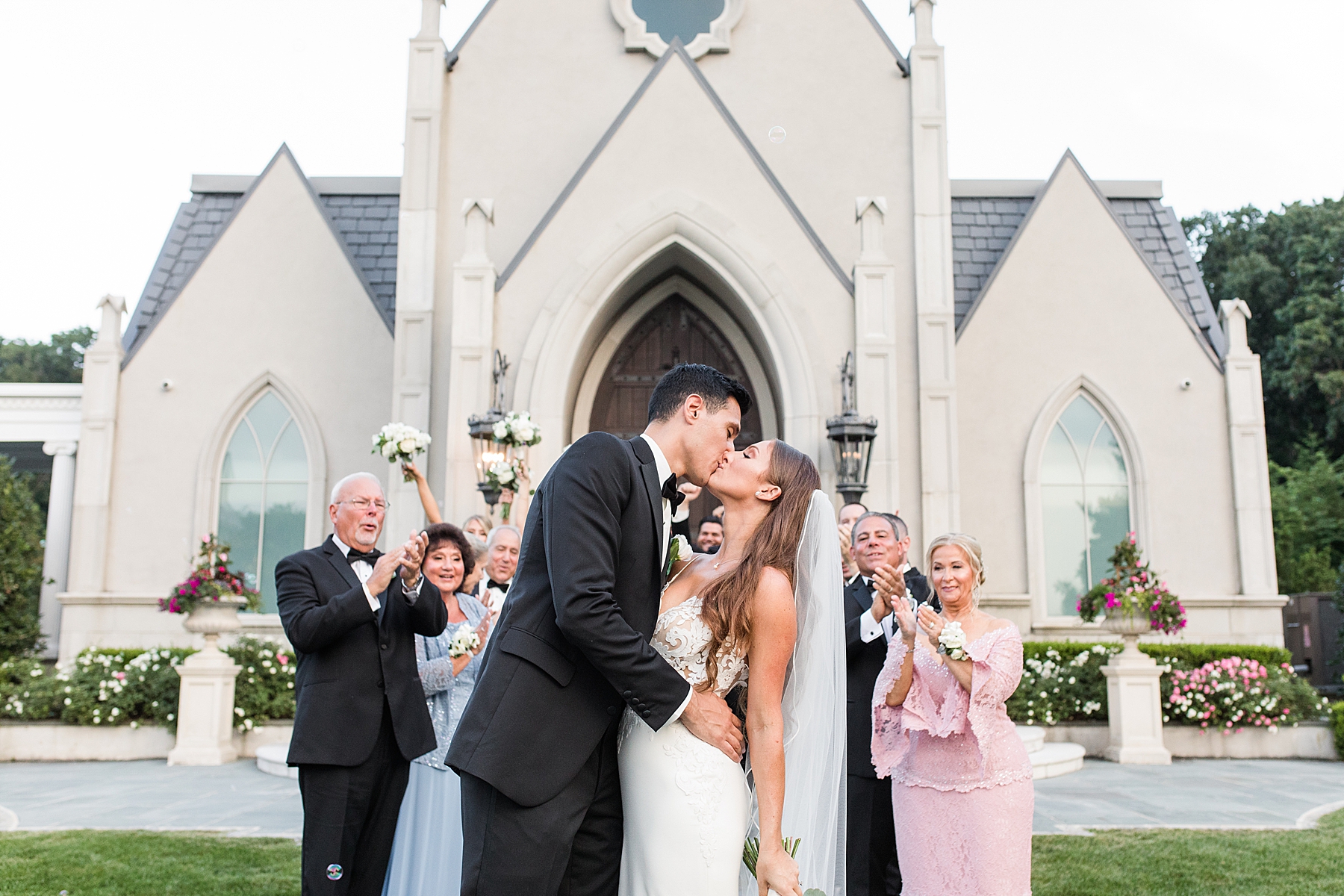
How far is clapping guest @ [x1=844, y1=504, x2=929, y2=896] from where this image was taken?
511 cm

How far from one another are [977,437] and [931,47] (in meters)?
5.36

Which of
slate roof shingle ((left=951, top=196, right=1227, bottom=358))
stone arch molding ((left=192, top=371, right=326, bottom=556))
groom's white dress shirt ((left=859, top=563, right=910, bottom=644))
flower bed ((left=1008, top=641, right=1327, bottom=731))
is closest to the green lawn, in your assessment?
groom's white dress shirt ((left=859, top=563, right=910, bottom=644))

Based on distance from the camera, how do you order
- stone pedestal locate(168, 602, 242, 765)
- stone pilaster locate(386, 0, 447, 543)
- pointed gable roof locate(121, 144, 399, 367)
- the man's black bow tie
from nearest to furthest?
the man's black bow tie → stone pedestal locate(168, 602, 242, 765) → stone pilaster locate(386, 0, 447, 543) → pointed gable roof locate(121, 144, 399, 367)

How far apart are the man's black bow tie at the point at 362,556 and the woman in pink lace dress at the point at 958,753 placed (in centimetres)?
248

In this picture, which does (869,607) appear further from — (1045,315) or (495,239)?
(1045,315)

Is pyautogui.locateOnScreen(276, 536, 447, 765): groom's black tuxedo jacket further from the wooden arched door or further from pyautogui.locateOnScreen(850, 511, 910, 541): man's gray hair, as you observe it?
the wooden arched door

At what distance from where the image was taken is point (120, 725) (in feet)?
36.7

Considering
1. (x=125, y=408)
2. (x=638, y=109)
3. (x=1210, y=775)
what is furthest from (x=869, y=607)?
(x=125, y=408)

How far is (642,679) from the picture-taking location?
2.72m

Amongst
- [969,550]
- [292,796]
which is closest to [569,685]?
[969,550]

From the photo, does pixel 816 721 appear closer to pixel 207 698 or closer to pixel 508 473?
pixel 508 473

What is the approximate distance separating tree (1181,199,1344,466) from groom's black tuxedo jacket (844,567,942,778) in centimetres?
2892

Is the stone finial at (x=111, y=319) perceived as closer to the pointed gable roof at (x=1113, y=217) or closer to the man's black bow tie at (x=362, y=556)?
the man's black bow tie at (x=362, y=556)

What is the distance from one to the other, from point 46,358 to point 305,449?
38565 millimetres
